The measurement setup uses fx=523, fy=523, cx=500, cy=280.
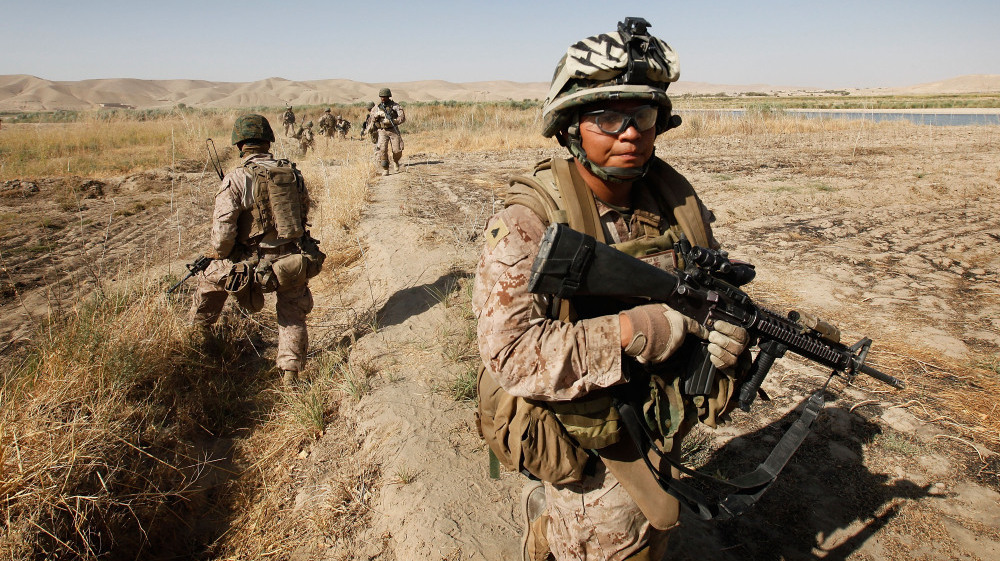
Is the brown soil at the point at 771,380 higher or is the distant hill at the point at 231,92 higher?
the distant hill at the point at 231,92

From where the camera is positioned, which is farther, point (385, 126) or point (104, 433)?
point (385, 126)

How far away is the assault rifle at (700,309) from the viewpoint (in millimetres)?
1345

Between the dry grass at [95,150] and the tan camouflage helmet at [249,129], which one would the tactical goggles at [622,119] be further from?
the dry grass at [95,150]

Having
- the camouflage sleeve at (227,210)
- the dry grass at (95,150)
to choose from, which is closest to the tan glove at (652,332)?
the camouflage sleeve at (227,210)

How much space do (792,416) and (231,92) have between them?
126 meters

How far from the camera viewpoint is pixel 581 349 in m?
1.42

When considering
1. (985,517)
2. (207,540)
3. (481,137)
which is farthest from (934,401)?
(481,137)

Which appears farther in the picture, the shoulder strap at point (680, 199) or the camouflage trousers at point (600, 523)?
the shoulder strap at point (680, 199)

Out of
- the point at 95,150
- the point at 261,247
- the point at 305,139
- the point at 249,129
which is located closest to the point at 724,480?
the point at 261,247

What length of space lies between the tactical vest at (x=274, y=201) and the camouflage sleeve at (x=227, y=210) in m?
0.11

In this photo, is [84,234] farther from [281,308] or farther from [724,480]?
[724,480]

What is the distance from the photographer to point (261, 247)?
4.21 m

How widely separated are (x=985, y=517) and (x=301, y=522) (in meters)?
3.32

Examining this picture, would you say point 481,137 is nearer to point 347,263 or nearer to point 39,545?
point 347,263
